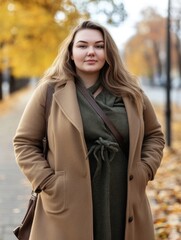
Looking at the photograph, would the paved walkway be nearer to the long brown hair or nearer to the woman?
the woman

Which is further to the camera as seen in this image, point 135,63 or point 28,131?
point 135,63

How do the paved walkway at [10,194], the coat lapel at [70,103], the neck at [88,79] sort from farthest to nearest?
the paved walkway at [10,194]
the neck at [88,79]
the coat lapel at [70,103]

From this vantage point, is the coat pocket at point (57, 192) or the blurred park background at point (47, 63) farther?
the blurred park background at point (47, 63)

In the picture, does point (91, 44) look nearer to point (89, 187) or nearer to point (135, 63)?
point (89, 187)

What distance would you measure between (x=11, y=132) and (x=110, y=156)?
12.0 metres

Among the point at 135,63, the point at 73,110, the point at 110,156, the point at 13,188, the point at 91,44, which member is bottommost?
the point at 135,63

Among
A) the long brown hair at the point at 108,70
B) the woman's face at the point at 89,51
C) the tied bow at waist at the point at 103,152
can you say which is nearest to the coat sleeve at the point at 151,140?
the long brown hair at the point at 108,70

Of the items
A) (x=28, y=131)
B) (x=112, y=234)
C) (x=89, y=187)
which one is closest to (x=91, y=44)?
(x=28, y=131)

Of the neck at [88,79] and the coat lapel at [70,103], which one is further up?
the neck at [88,79]

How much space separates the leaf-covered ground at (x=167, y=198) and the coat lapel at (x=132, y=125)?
2.03 metres

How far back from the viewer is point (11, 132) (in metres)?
14.4

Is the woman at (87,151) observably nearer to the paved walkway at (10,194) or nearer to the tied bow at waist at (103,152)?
the tied bow at waist at (103,152)

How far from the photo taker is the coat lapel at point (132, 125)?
8.91ft

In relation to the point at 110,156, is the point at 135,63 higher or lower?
lower
